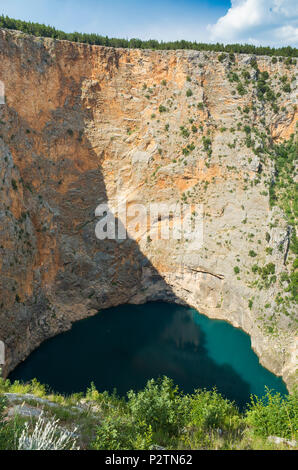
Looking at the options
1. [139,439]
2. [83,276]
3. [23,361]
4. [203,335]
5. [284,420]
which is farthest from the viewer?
[83,276]

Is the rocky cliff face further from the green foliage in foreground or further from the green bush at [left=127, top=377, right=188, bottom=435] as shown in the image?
the green bush at [left=127, top=377, right=188, bottom=435]

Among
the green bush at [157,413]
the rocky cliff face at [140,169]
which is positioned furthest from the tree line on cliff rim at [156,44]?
the green bush at [157,413]

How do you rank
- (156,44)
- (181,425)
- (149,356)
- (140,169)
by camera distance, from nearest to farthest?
(181,425) → (149,356) → (140,169) → (156,44)

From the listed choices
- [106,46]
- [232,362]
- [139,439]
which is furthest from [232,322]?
[106,46]

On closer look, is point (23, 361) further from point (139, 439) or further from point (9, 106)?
point (9, 106)

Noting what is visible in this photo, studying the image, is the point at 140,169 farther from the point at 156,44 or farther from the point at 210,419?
the point at 210,419

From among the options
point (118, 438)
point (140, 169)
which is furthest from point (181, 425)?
point (140, 169)
